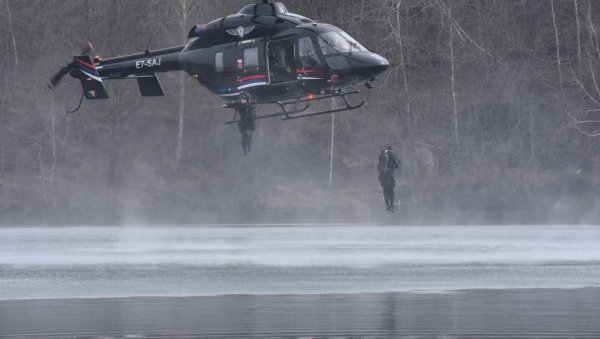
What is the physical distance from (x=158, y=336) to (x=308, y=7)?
4020 cm

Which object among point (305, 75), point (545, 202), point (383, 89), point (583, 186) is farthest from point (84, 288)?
point (383, 89)

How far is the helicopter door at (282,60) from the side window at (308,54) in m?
0.23

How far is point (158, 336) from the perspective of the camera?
1345 cm

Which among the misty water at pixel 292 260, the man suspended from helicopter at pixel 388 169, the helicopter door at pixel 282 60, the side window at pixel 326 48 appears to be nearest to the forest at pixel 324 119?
the man suspended from helicopter at pixel 388 169

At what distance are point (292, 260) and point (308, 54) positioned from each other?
706cm

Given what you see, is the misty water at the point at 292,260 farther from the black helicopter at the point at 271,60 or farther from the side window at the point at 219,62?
the side window at the point at 219,62

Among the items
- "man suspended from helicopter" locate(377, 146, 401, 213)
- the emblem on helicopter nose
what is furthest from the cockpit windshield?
"man suspended from helicopter" locate(377, 146, 401, 213)

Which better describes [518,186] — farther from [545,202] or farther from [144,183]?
[144,183]

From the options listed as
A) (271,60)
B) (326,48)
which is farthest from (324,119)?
(326,48)

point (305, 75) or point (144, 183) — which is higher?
point (305, 75)

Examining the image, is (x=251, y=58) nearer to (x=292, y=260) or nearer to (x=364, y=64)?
(x=364, y=64)

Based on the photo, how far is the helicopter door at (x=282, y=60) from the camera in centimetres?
2830

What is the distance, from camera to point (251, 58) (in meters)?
28.8

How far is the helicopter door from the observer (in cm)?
2830
